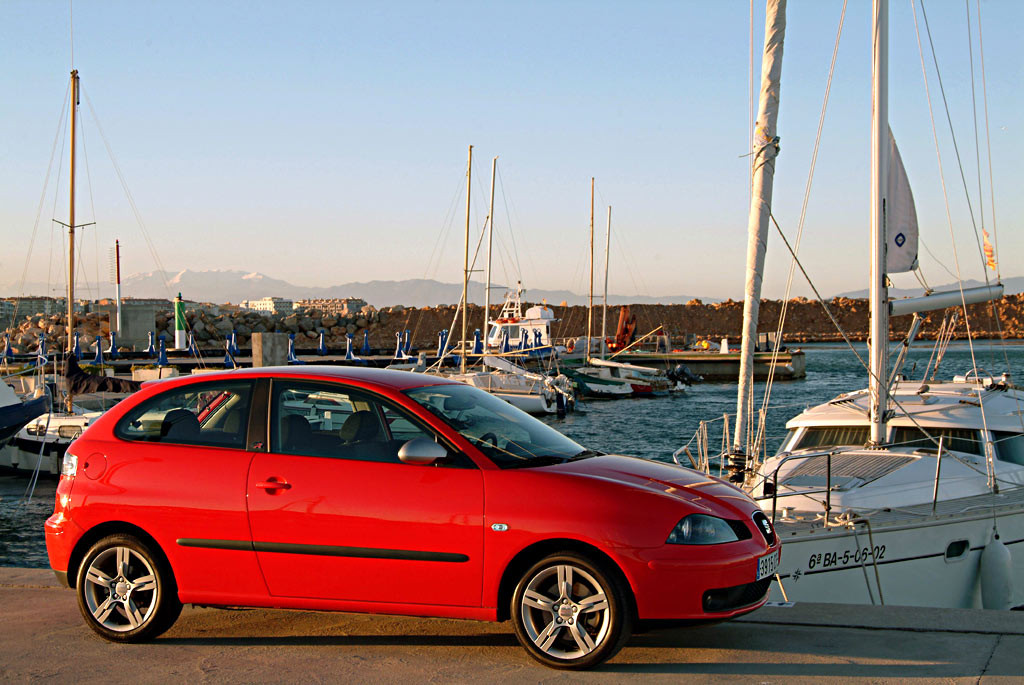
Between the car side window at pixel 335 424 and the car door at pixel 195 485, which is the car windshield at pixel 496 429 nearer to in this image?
the car side window at pixel 335 424

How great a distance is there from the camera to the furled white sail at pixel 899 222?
41.7ft

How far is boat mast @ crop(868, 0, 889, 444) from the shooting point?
39.2ft

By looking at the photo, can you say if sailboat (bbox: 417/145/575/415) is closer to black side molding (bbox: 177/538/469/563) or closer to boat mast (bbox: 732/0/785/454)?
boat mast (bbox: 732/0/785/454)

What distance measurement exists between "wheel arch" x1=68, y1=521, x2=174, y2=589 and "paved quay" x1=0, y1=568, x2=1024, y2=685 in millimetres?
449

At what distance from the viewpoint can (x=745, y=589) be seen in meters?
5.20

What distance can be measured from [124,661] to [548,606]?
2.43 meters

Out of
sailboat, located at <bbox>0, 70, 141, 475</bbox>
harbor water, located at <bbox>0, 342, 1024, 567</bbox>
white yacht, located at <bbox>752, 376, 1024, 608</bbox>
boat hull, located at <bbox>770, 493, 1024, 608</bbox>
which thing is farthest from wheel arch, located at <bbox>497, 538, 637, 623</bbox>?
sailboat, located at <bbox>0, 70, 141, 475</bbox>

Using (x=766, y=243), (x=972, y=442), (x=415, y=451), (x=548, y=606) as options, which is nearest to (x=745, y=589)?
(x=548, y=606)

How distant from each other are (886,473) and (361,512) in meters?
7.36

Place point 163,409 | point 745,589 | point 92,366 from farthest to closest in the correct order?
point 92,366
point 163,409
point 745,589

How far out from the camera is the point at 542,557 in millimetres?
5215

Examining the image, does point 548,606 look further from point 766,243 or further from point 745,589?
point 766,243

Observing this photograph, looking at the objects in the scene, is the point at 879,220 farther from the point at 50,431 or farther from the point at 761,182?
the point at 50,431

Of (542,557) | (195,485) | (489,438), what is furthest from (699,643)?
(195,485)
